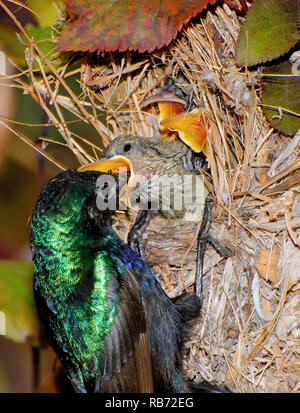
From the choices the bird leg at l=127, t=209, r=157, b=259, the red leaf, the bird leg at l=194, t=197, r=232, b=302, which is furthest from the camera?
the bird leg at l=127, t=209, r=157, b=259

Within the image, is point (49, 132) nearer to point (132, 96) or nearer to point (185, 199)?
point (132, 96)

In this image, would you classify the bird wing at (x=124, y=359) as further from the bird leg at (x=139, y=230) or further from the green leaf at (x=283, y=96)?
the green leaf at (x=283, y=96)

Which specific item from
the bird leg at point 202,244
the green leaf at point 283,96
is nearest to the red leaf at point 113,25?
the green leaf at point 283,96

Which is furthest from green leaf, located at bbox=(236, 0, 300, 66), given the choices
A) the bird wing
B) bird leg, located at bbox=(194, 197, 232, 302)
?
the bird wing

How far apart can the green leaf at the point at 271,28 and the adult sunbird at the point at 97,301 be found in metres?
0.64

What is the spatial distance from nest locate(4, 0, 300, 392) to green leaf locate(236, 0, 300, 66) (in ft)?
0.34

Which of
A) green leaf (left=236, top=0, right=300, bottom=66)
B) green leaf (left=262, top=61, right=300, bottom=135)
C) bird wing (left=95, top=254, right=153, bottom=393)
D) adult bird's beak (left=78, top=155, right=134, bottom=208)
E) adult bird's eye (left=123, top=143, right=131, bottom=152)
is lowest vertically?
bird wing (left=95, top=254, right=153, bottom=393)

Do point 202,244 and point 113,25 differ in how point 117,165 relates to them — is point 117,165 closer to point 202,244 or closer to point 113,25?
point 202,244

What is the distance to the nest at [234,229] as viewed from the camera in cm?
178

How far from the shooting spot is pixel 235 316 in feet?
6.06

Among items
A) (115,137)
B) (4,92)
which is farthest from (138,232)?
(4,92)

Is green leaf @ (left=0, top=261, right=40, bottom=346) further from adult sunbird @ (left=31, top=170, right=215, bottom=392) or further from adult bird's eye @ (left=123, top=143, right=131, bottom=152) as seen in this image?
adult bird's eye @ (left=123, top=143, right=131, bottom=152)

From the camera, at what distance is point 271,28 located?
5.58ft

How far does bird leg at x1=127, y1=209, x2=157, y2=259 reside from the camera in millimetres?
2092
